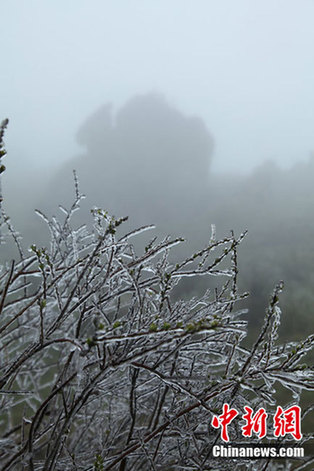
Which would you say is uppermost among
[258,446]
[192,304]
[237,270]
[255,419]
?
[237,270]

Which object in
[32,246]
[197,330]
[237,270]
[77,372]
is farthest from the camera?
[237,270]

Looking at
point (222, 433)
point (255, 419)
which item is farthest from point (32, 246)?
point (255, 419)

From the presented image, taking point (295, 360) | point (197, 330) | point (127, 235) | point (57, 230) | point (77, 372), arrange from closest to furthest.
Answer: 1. point (197, 330)
2. point (77, 372)
3. point (295, 360)
4. point (127, 235)
5. point (57, 230)

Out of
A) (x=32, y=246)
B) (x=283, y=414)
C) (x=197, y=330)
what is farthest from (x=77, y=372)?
(x=283, y=414)

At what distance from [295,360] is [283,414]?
806mm

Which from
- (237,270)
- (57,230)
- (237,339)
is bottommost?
(237,339)

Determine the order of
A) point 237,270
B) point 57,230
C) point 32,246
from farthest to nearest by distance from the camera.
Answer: point 57,230, point 237,270, point 32,246

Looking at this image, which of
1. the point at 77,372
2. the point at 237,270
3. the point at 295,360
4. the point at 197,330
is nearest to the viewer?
the point at 197,330

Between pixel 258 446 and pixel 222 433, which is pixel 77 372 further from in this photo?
pixel 258 446

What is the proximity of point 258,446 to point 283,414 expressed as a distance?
30 centimetres

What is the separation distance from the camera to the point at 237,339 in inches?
66.4

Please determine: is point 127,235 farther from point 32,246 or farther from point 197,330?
point 197,330

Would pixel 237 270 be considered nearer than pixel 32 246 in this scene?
No

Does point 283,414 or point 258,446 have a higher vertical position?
point 283,414
